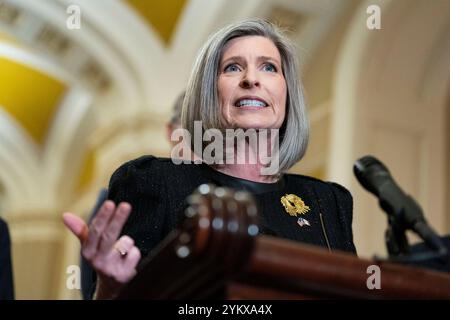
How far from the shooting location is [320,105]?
7.18 metres

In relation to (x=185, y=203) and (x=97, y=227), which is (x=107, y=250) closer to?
(x=97, y=227)

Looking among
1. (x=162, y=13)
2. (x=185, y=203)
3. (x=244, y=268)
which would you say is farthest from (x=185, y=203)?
(x=162, y=13)

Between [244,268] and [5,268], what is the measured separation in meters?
2.15

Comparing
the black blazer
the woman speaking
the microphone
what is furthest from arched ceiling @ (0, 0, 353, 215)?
the microphone

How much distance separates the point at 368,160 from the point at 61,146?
10.3 meters

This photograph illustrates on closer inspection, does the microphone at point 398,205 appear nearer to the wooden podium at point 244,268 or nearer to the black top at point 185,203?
the wooden podium at point 244,268

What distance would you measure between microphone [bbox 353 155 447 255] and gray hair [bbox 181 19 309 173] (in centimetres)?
66

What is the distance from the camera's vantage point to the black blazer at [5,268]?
3256 mm

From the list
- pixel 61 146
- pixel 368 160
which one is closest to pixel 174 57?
pixel 61 146

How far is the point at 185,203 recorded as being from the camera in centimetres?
208

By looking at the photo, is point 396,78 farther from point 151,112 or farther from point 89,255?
point 89,255

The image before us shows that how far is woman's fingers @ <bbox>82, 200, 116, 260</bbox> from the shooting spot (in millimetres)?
1595

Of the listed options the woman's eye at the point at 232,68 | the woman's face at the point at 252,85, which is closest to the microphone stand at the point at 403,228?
the woman's face at the point at 252,85

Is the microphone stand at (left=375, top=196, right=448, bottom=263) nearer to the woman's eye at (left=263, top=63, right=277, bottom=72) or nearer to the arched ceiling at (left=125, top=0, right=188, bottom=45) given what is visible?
the woman's eye at (left=263, top=63, right=277, bottom=72)
